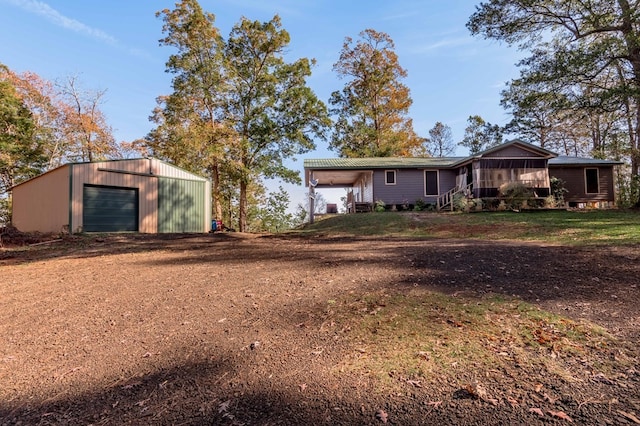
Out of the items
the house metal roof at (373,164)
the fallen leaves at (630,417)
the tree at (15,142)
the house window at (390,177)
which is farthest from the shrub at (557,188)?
the tree at (15,142)

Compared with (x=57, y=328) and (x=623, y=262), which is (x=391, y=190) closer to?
(x=623, y=262)

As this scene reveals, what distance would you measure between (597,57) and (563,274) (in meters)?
12.6

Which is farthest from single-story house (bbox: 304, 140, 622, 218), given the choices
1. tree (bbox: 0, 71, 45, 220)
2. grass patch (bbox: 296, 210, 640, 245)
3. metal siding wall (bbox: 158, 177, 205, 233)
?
tree (bbox: 0, 71, 45, 220)

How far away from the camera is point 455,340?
299 cm

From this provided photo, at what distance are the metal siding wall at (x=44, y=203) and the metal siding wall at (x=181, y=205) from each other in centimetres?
379

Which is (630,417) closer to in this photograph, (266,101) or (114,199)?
(114,199)

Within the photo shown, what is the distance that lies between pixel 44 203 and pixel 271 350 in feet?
55.1

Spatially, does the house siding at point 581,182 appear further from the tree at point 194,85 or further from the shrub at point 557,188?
the tree at point 194,85

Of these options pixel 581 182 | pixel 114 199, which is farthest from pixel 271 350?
pixel 581 182

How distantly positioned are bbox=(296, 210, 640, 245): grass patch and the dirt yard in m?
3.90

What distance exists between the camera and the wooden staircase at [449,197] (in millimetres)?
18720

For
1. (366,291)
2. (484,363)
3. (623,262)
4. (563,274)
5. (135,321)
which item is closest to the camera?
(484,363)

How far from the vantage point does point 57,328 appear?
11.9ft

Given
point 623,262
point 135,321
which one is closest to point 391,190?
point 623,262
